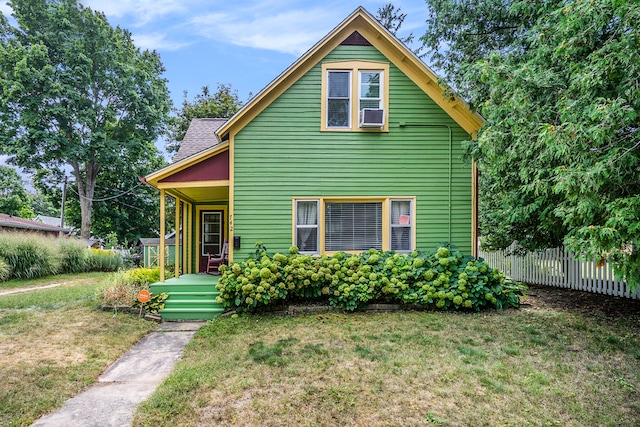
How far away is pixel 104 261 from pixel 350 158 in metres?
13.9

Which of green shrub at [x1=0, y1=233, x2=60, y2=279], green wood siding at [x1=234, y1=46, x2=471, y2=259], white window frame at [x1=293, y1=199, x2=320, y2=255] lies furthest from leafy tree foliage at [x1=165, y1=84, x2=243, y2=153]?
white window frame at [x1=293, y1=199, x2=320, y2=255]

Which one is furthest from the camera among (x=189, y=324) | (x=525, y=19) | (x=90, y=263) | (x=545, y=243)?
(x=90, y=263)

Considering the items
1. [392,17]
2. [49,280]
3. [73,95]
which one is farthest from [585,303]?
[73,95]

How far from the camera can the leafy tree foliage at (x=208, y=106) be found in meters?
21.2

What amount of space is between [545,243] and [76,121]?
27.0m

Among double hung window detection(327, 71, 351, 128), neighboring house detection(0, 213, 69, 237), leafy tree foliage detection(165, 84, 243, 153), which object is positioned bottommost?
neighboring house detection(0, 213, 69, 237)

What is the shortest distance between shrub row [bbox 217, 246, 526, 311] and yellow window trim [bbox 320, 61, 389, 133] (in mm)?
3104

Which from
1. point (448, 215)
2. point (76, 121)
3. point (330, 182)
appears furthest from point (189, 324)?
point (76, 121)

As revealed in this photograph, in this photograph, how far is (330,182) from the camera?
28.3 ft

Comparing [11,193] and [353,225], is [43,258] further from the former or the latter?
[11,193]

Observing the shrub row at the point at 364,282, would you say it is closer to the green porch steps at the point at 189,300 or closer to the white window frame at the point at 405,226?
the green porch steps at the point at 189,300

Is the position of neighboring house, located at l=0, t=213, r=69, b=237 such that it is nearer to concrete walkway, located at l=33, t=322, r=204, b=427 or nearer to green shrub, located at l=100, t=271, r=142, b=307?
green shrub, located at l=100, t=271, r=142, b=307

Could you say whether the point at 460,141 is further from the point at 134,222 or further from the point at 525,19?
→ the point at 134,222

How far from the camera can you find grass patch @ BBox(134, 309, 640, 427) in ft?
11.4
